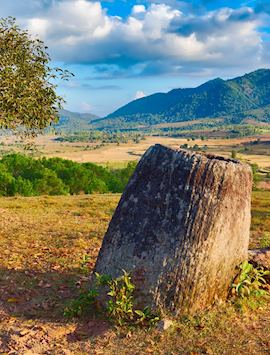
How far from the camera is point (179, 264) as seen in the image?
8.56m

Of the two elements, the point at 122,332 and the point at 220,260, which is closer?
the point at 122,332

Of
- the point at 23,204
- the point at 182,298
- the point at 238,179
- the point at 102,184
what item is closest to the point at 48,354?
the point at 182,298

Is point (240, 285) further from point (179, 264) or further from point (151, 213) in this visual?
point (151, 213)

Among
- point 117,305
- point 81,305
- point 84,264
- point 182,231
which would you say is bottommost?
point 81,305

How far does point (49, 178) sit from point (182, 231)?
48.9m

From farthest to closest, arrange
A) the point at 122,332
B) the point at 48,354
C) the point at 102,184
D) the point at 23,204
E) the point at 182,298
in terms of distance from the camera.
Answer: the point at 102,184
the point at 23,204
the point at 182,298
the point at 122,332
the point at 48,354

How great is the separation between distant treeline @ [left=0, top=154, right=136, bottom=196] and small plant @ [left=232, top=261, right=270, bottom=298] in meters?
43.3

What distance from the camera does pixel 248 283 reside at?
30.4 ft

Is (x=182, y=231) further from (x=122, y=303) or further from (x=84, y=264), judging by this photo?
(x=84, y=264)

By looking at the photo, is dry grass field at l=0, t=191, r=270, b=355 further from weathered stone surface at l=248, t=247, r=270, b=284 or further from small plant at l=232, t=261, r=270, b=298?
weathered stone surface at l=248, t=247, r=270, b=284

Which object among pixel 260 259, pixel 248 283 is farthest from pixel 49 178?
pixel 248 283

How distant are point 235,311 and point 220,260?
42.3 inches

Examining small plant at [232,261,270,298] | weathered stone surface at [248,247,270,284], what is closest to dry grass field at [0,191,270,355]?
small plant at [232,261,270,298]

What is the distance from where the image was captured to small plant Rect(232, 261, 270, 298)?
9.09 m
